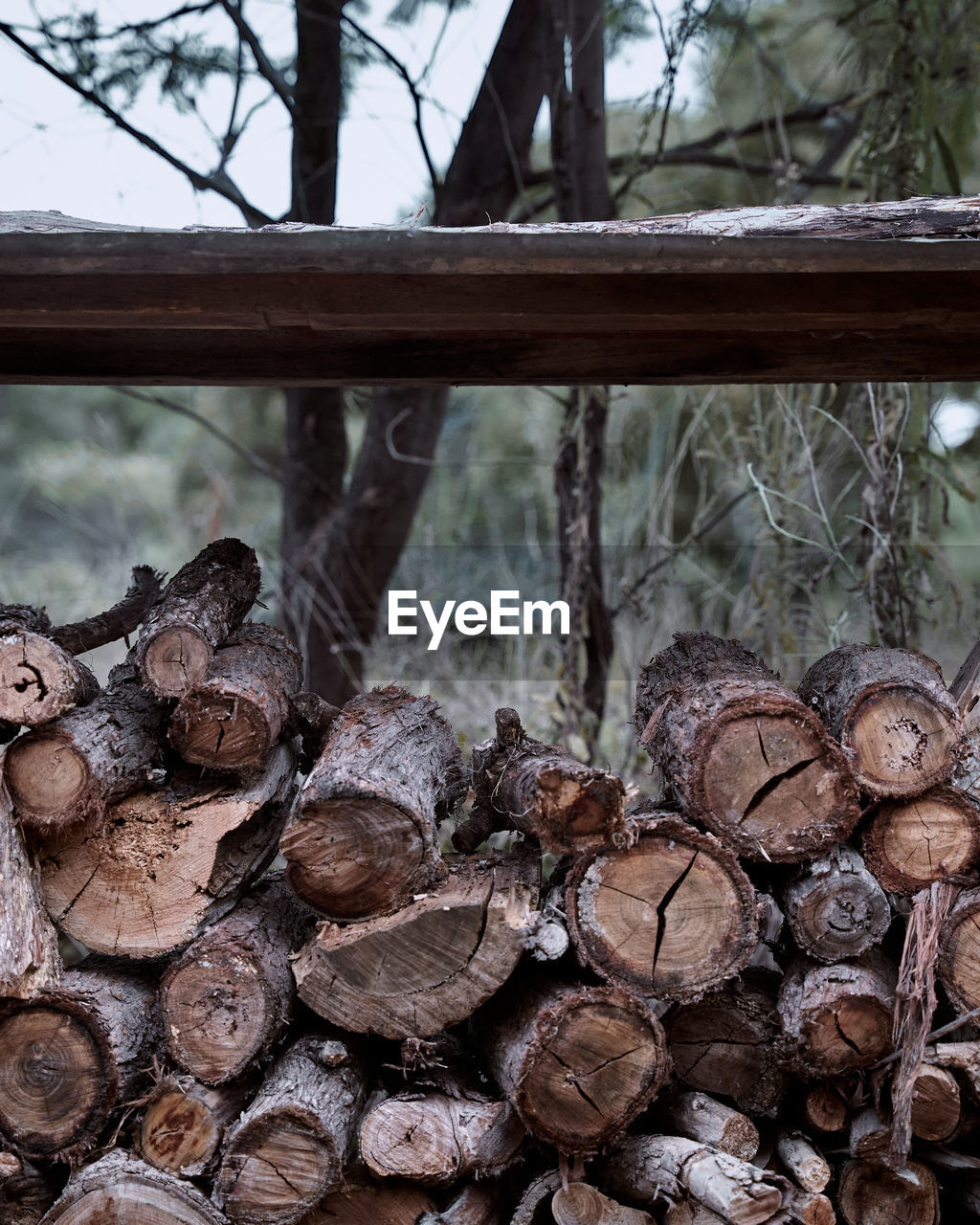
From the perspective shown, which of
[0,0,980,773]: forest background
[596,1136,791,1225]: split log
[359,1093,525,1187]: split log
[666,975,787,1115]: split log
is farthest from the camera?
[0,0,980,773]: forest background

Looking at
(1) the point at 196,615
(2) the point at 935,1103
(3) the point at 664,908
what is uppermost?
(1) the point at 196,615

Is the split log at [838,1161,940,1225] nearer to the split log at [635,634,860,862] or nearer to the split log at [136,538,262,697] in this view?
the split log at [635,634,860,862]

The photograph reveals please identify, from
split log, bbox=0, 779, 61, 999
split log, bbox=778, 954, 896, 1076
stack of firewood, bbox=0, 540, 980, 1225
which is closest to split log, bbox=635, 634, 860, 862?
stack of firewood, bbox=0, 540, 980, 1225

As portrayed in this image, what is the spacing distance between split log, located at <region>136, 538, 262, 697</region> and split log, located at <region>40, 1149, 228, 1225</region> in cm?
91

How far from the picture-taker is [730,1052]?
217 centimetres

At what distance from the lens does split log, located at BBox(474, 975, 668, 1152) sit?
1937 mm

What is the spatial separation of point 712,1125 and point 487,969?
0.56 meters

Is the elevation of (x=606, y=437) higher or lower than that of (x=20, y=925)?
higher

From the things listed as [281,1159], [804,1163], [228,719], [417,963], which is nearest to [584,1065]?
[417,963]

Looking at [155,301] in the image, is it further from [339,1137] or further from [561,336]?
[339,1137]

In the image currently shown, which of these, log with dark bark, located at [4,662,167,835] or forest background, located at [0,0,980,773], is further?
forest background, located at [0,0,980,773]

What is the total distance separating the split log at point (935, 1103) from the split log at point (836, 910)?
0.25m

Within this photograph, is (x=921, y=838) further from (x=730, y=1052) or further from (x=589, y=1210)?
(x=589, y=1210)

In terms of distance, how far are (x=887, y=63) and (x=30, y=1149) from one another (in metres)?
5.00
